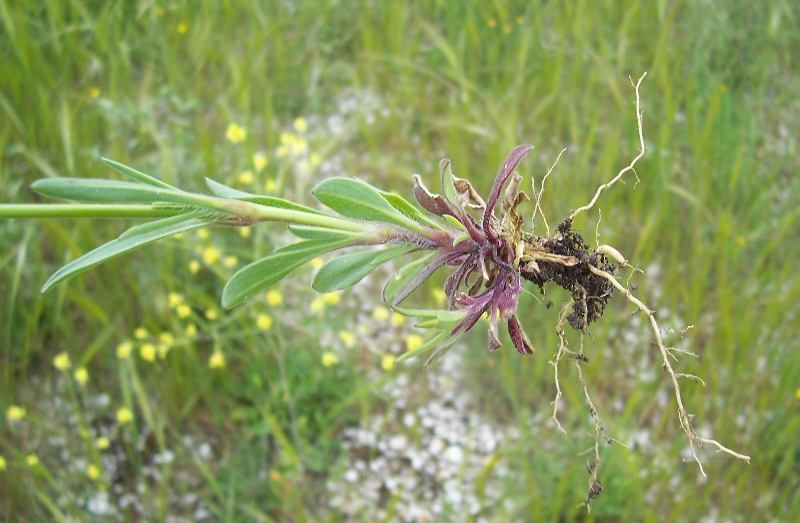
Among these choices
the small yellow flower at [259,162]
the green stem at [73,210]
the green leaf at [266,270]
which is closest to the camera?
the green stem at [73,210]

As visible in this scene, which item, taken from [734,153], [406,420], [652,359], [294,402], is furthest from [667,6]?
[294,402]

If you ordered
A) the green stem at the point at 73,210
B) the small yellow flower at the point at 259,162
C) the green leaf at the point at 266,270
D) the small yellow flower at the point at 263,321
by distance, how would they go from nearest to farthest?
the green stem at the point at 73,210 < the green leaf at the point at 266,270 < the small yellow flower at the point at 263,321 < the small yellow flower at the point at 259,162

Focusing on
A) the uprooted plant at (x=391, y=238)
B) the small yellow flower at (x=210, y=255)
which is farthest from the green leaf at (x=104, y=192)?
the small yellow flower at (x=210, y=255)

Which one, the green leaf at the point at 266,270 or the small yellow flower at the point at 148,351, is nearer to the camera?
the green leaf at the point at 266,270

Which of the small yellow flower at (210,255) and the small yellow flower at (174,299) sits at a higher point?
the small yellow flower at (210,255)

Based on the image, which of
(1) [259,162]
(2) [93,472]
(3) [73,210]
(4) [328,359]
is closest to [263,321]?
(4) [328,359]

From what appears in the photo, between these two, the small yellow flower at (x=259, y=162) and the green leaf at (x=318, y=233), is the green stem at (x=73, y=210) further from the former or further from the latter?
the small yellow flower at (x=259, y=162)
